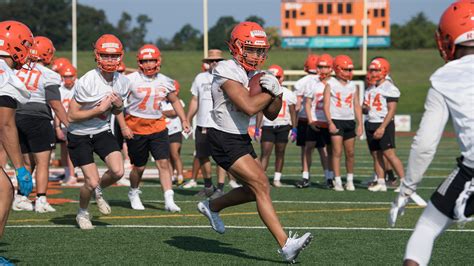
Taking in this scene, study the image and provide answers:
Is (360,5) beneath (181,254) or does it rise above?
above

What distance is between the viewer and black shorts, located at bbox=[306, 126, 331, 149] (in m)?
13.4

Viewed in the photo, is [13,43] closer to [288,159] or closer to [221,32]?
[288,159]

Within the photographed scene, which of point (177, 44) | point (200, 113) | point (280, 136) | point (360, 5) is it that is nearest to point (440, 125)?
point (200, 113)

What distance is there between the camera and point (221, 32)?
81688 mm

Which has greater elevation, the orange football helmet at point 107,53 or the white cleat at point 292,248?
the orange football helmet at point 107,53

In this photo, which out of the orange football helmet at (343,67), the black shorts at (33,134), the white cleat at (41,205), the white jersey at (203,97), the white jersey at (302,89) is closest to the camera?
the white cleat at (41,205)

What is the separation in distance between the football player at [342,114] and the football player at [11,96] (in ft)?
22.2

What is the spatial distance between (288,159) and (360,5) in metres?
21.7

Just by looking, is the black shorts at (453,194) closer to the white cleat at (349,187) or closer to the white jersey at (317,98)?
the white cleat at (349,187)

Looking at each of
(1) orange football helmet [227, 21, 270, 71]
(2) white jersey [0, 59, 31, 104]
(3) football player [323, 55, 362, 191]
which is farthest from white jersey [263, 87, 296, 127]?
(2) white jersey [0, 59, 31, 104]

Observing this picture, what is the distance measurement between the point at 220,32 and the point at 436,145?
3038 inches

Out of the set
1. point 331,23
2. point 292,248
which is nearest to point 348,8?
point 331,23

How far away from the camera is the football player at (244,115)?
679 centimetres

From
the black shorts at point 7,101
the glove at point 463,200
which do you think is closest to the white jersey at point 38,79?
the black shorts at point 7,101
